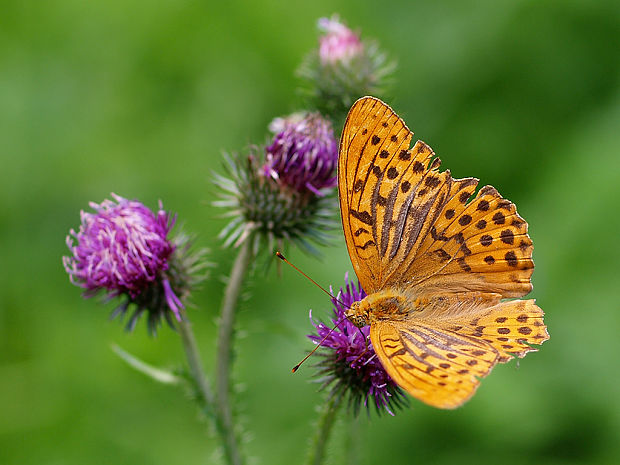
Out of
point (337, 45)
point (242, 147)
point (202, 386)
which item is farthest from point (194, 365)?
point (242, 147)

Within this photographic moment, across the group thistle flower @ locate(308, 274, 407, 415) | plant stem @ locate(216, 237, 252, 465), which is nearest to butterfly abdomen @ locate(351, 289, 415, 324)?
thistle flower @ locate(308, 274, 407, 415)

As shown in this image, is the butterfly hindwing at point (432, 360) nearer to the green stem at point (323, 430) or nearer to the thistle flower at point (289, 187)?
the green stem at point (323, 430)

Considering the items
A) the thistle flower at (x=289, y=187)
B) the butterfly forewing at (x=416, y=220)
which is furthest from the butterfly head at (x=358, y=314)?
the thistle flower at (x=289, y=187)

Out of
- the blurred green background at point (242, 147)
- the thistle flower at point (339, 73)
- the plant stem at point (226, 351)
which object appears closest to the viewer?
the plant stem at point (226, 351)

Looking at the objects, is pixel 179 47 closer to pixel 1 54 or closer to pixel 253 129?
pixel 253 129

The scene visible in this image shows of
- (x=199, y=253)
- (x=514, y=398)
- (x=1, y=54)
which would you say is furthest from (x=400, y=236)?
(x=1, y=54)

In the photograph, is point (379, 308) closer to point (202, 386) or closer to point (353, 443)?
point (353, 443)

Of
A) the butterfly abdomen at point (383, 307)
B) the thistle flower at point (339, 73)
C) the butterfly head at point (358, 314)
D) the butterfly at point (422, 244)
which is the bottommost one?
the butterfly head at point (358, 314)
